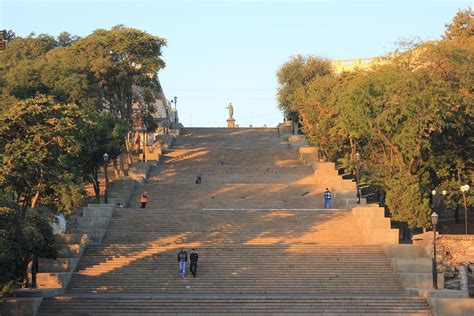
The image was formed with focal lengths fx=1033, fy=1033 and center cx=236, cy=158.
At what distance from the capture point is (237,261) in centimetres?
3919

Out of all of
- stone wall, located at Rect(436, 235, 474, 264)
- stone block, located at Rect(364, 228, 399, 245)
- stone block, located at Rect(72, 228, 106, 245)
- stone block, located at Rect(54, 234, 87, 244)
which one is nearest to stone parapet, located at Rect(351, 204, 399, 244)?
stone block, located at Rect(364, 228, 399, 245)

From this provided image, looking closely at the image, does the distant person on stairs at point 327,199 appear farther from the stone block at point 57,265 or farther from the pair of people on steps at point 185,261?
the stone block at point 57,265

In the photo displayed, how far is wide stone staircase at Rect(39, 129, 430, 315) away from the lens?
112 ft

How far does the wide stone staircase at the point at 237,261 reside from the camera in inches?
1345

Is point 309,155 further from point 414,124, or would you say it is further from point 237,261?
point 237,261

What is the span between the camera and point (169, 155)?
67.4m

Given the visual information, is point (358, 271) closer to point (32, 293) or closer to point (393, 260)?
point (393, 260)

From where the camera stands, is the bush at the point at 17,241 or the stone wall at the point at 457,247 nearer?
the bush at the point at 17,241

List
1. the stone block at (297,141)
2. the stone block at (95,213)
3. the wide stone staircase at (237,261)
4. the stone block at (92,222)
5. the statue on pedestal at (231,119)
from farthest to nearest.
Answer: the statue on pedestal at (231,119)
the stone block at (297,141)
the stone block at (95,213)
the stone block at (92,222)
the wide stone staircase at (237,261)

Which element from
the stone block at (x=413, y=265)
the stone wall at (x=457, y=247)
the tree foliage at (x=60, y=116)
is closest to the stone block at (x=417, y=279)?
the stone block at (x=413, y=265)

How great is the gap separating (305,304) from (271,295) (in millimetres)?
1528

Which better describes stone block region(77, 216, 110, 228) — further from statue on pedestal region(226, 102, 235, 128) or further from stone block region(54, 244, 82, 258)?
statue on pedestal region(226, 102, 235, 128)

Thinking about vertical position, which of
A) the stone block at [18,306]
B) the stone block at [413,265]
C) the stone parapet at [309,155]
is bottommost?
the stone block at [18,306]

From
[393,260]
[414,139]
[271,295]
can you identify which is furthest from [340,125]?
[271,295]
